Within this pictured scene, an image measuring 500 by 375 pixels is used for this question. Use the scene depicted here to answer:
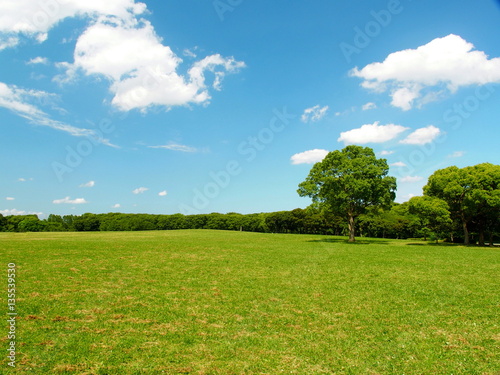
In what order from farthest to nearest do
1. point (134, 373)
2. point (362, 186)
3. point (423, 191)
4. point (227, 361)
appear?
point (423, 191) < point (362, 186) < point (227, 361) < point (134, 373)

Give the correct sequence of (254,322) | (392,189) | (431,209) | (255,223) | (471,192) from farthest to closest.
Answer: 1. (255,223)
2. (392,189)
3. (431,209)
4. (471,192)
5. (254,322)

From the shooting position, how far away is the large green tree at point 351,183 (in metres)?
47.6

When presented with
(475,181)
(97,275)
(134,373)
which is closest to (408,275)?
(134,373)

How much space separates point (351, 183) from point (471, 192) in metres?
18.1

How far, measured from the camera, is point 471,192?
151 feet

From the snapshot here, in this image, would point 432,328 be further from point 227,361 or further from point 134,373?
point 134,373

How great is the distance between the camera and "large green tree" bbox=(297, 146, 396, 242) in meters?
47.6

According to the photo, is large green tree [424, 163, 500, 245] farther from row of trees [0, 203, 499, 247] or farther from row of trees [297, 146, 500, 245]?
row of trees [0, 203, 499, 247]

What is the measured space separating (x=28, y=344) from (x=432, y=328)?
499 inches

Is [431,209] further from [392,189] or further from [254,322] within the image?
[254,322]

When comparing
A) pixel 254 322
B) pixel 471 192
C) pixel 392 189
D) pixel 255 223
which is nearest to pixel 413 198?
pixel 392 189

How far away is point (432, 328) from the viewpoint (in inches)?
405
